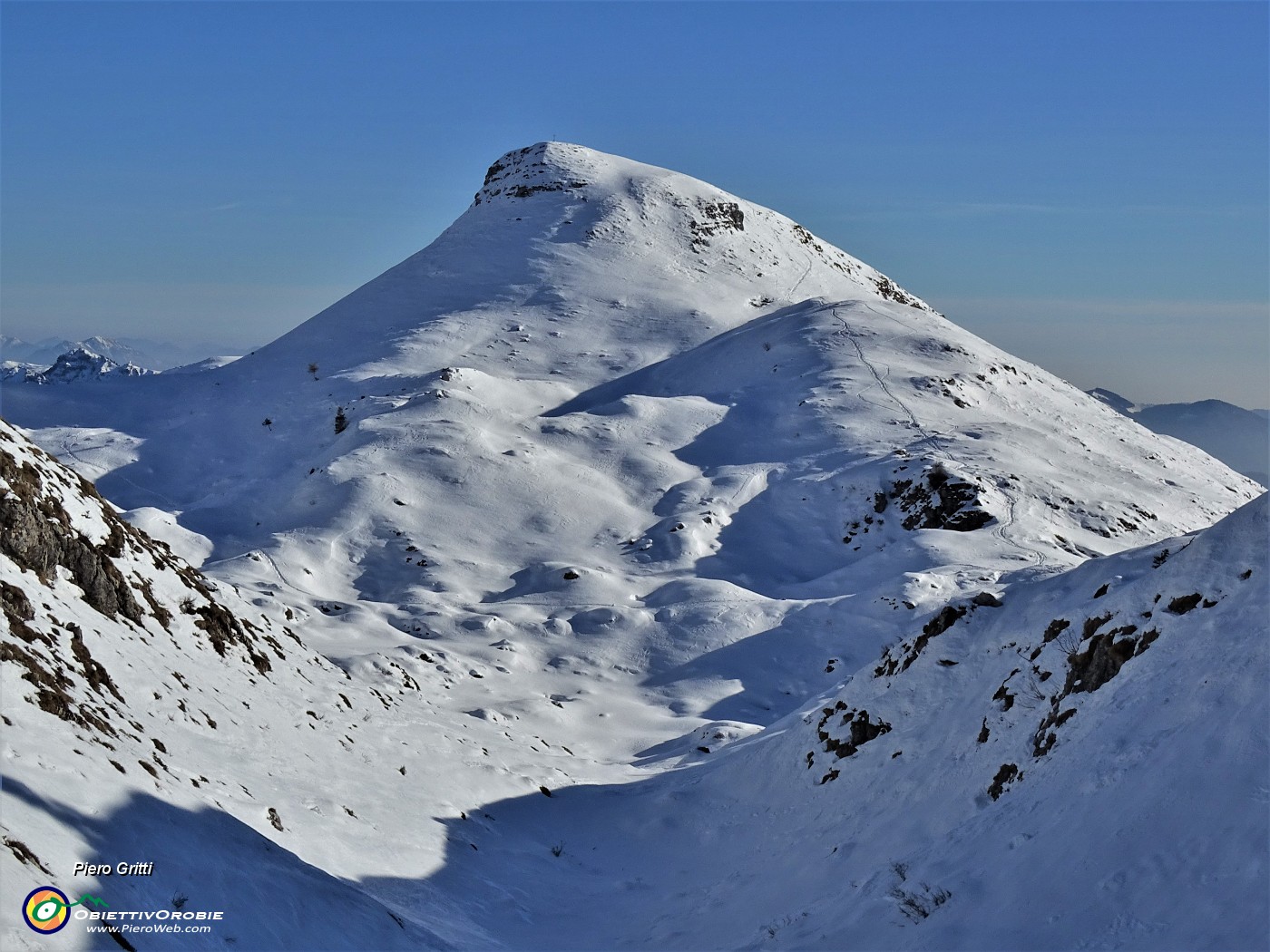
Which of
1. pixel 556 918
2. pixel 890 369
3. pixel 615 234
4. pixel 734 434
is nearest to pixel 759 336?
pixel 890 369

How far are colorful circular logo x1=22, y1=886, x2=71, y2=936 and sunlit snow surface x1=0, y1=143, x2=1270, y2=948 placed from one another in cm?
14

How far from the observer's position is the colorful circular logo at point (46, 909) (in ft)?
31.2

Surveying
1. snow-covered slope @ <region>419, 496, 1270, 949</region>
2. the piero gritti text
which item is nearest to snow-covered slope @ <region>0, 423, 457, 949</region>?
the piero gritti text

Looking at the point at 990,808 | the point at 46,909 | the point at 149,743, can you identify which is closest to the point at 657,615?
the point at 149,743

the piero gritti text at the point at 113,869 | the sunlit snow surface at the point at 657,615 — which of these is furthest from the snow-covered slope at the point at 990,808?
the piero gritti text at the point at 113,869

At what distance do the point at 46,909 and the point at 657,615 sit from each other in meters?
33.4

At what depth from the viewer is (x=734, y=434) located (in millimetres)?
64312

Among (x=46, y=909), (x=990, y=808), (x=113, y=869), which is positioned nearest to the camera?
(x=46, y=909)

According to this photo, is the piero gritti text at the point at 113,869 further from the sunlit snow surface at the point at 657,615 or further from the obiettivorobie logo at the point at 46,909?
the obiettivorobie logo at the point at 46,909

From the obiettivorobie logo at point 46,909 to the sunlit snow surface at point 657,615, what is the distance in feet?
0.46

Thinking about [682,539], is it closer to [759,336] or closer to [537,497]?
[537,497]

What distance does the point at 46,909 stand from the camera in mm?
9750

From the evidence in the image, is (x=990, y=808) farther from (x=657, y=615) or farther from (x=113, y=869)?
(x=657, y=615)

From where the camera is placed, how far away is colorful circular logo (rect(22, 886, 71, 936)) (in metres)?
9.52
